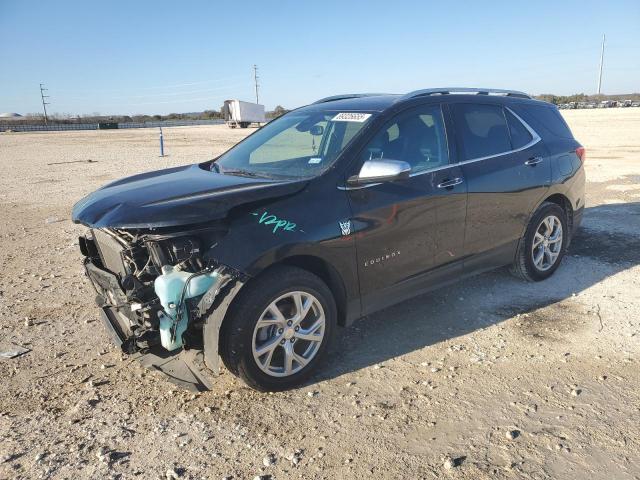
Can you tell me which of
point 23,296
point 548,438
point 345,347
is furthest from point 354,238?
point 23,296

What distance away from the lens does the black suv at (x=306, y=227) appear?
3088 mm

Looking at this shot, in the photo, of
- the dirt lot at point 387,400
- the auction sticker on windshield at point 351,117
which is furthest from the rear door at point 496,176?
the auction sticker on windshield at point 351,117

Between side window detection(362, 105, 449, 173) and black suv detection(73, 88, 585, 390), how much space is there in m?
0.01

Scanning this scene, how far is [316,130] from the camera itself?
4.27m

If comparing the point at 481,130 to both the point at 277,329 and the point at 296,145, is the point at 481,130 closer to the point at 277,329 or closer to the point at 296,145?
the point at 296,145

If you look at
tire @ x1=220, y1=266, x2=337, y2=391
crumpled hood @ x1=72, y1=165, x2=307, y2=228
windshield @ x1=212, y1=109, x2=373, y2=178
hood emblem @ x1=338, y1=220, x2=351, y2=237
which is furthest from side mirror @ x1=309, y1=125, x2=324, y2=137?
tire @ x1=220, y1=266, x2=337, y2=391

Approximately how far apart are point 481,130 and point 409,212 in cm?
132

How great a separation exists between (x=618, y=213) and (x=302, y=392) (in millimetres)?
6742

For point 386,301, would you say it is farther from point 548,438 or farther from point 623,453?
point 623,453

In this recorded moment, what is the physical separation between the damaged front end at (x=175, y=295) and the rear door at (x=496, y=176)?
2.32m

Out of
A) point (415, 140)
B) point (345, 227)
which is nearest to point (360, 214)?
point (345, 227)

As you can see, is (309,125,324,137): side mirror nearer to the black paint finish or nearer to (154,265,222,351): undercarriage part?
the black paint finish

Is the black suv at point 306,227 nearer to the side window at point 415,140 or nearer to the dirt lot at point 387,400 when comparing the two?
the side window at point 415,140

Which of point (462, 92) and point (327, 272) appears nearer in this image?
point (327, 272)
